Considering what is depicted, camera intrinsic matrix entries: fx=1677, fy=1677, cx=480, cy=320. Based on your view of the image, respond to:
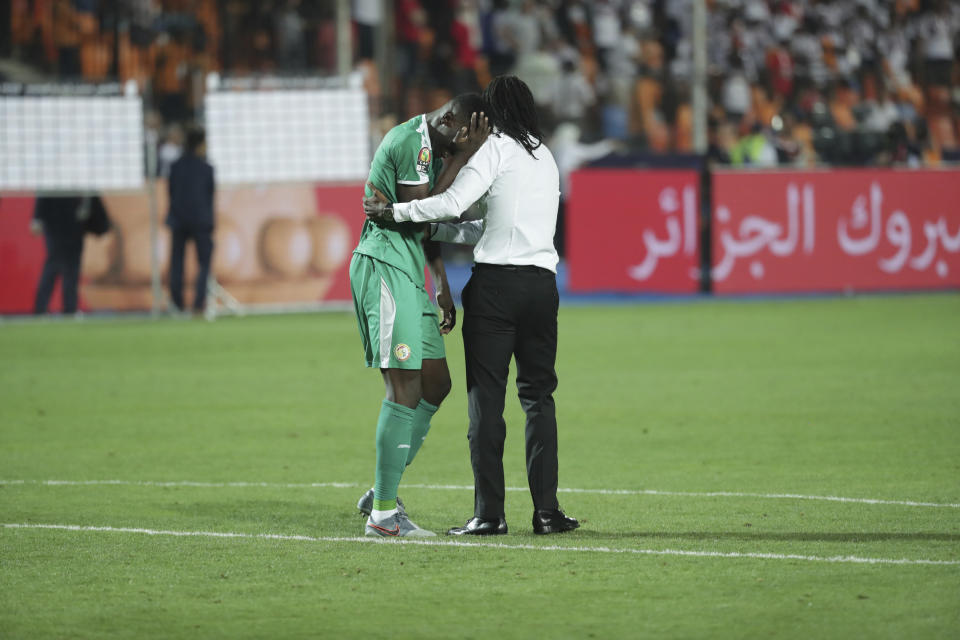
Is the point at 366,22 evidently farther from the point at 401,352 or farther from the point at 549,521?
the point at 549,521

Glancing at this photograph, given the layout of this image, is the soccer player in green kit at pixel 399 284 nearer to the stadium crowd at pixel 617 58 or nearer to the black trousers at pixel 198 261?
the black trousers at pixel 198 261

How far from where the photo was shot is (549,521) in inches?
298

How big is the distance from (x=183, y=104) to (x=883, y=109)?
11634mm

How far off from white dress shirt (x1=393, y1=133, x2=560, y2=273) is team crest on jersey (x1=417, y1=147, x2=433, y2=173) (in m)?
0.19

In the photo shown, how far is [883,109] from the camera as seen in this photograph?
92.5ft

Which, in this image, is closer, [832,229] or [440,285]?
[440,285]

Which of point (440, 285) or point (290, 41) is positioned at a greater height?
point (290, 41)

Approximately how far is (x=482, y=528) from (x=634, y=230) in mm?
14323

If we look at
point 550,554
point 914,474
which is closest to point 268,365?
point 914,474

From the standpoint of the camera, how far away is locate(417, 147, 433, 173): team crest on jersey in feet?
24.9

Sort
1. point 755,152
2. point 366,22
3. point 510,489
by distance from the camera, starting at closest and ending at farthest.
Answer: point 510,489 → point 755,152 → point 366,22

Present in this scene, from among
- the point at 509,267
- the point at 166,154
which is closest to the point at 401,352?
the point at 509,267

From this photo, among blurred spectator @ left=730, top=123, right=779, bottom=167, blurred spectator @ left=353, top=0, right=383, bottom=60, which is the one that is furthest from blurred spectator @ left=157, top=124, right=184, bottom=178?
blurred spectator @ left=730, top=123, right=779, bottom=167

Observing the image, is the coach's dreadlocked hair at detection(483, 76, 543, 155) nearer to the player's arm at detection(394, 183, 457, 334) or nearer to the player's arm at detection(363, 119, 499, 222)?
the player's arm at detection(363, 119, 499, 222)
